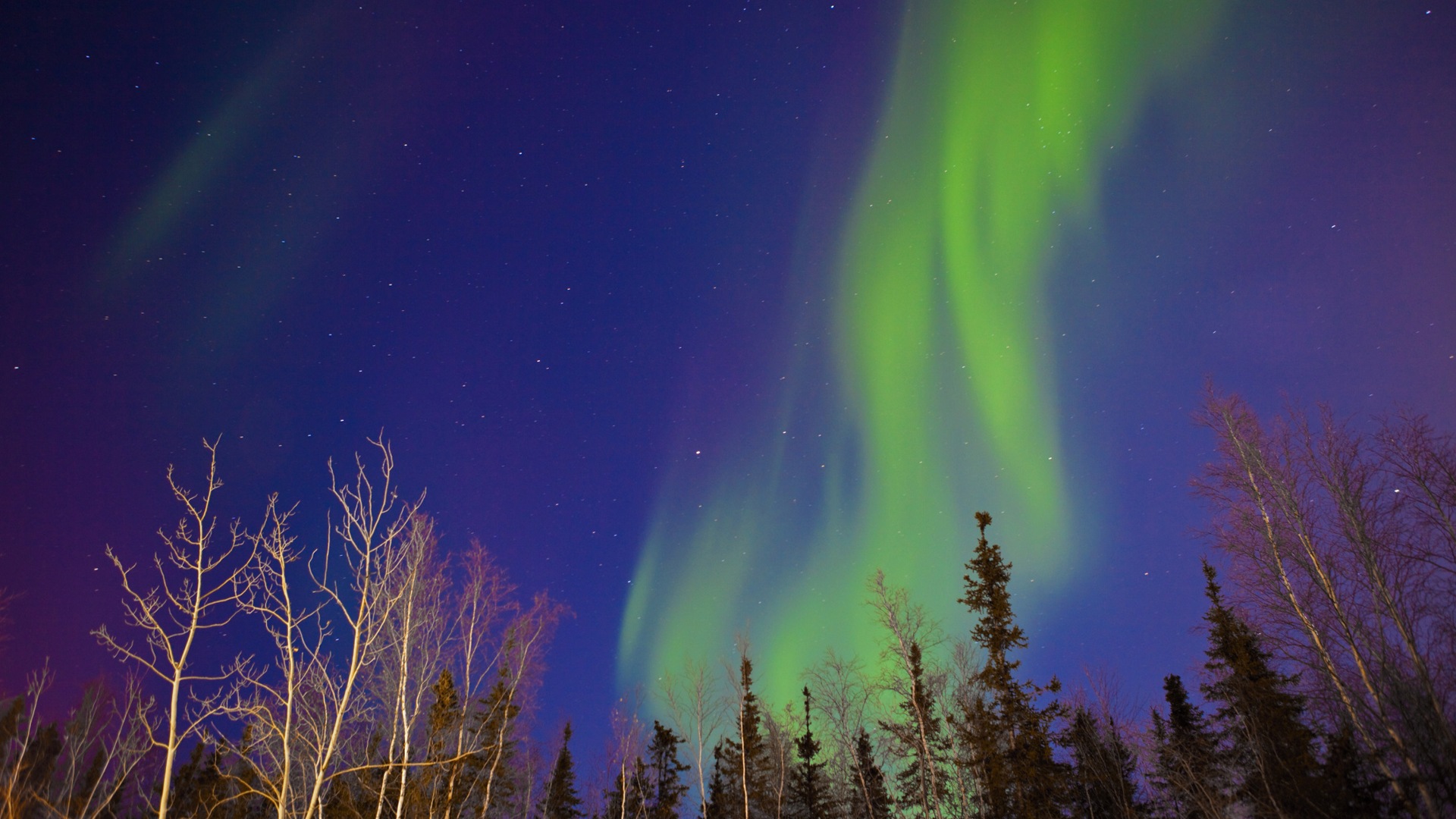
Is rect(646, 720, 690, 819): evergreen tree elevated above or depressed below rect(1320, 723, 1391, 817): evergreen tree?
above

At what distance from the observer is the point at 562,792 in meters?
38.1

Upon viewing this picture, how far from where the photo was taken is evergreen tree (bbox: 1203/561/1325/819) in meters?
15.9

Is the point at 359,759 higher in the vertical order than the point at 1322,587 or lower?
lower

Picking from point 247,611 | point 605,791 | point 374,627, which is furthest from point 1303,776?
point 605,791

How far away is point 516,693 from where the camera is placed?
23.2 meters

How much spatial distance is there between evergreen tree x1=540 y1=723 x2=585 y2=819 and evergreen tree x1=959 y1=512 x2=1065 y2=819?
2356 centimetres

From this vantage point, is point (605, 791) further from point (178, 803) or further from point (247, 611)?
point (247, 611)

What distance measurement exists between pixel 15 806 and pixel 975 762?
24715mm

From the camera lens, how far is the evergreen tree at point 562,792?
3653cm

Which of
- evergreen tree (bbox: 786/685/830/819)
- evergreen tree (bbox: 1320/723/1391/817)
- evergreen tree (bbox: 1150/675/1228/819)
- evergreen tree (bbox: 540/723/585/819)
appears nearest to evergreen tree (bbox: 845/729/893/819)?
evergreen tree (bbox: 786/685/830/819)

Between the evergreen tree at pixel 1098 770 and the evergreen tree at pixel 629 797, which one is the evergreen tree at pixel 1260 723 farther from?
the evergreen tree at pixel 629 797

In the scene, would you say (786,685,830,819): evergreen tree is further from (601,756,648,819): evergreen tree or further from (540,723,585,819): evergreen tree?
(540,723,585,819): evergreen tree

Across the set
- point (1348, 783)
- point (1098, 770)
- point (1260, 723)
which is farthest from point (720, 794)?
point (1348, 783)

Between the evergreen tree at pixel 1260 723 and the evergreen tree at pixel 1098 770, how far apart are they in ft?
13.2
